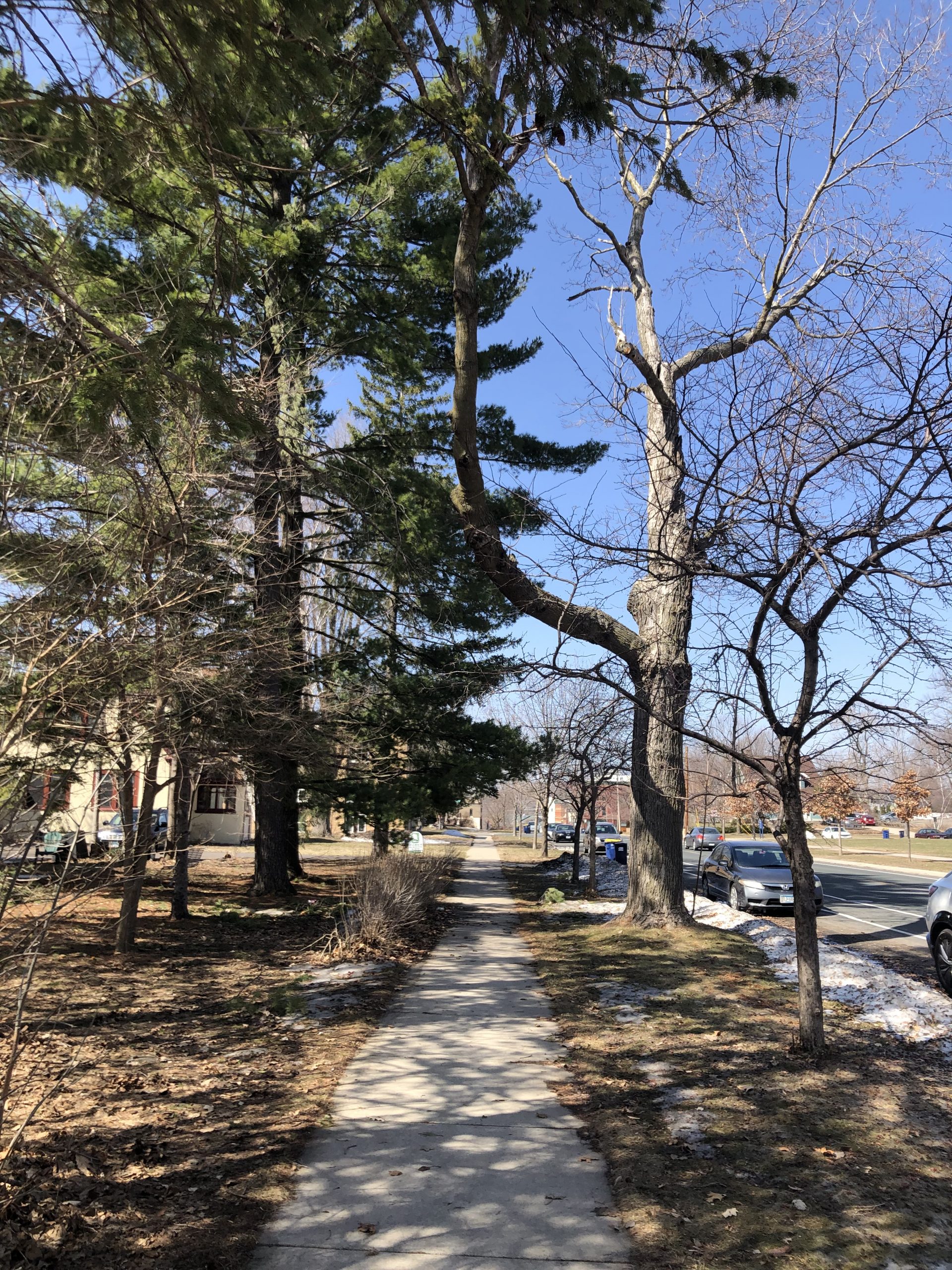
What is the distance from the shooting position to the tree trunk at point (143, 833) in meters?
6.22

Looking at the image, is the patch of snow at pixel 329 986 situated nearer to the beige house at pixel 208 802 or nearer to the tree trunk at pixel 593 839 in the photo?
the beige house at pixel 208 802

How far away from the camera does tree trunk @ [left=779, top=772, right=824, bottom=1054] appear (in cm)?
583

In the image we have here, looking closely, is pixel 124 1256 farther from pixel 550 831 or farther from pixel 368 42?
pixel 550 831

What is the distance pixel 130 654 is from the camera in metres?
6.38

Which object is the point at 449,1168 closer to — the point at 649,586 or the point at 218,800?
the point at 649,586

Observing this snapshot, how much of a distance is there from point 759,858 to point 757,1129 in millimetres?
13668

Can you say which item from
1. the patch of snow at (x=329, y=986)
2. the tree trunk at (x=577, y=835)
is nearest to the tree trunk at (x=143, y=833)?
the patch of snow at (x=329, y=986)

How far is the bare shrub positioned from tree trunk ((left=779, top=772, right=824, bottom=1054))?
5390 millimetres

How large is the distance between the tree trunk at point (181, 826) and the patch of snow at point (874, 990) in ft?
20.0

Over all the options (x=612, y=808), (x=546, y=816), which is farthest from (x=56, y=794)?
(x=612, y=808)

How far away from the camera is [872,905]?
18.3 meters

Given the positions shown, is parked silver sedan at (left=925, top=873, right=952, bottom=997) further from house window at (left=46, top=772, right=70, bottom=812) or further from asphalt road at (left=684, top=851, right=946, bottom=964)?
house window at (left=46, top=772, right=70, bottom=812)

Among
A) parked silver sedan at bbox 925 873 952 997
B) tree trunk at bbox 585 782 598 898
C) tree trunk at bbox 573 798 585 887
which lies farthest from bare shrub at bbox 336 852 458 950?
tree trunk at bbox 573 798 585 887

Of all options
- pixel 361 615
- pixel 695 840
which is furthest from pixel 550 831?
pixel 361 615
